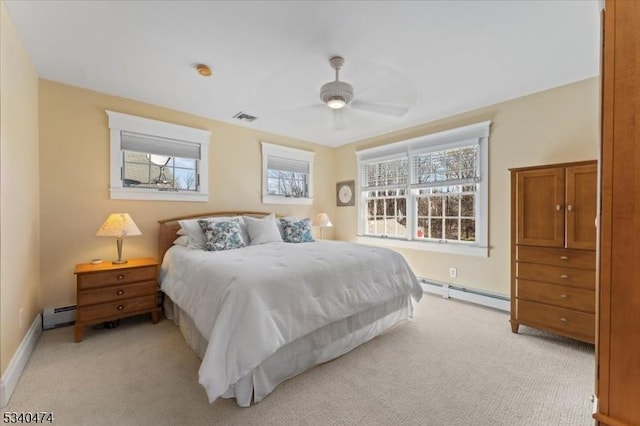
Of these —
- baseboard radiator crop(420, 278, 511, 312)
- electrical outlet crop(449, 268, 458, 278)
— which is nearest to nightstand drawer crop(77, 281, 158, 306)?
baseboard radiator crop(420, 278, 511, 312)

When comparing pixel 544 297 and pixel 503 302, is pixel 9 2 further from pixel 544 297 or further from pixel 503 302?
pixel 503 302

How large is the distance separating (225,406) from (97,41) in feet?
9.33

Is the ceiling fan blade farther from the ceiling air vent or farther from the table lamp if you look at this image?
the table lamp

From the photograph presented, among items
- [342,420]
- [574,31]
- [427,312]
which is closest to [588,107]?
[574,31]

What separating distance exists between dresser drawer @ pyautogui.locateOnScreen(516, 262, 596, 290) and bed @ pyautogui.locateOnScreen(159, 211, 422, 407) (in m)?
1.00

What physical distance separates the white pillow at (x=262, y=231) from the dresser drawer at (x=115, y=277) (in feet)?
3.65

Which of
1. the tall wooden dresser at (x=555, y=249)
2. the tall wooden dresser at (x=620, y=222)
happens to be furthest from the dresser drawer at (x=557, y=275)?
the tall wooden dresser at (x=620, y=222)

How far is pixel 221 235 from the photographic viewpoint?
10.4 ft

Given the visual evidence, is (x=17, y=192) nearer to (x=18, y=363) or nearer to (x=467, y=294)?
(x=18, y=363)

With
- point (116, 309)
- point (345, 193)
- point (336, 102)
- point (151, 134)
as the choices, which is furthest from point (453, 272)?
point (151, 134)

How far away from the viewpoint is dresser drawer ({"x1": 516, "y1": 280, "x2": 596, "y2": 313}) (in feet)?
7.77

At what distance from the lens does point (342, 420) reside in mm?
1645

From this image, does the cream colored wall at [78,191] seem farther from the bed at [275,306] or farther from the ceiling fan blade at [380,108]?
the ceiling fan blade at [380,108]

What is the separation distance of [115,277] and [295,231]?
201 cm
